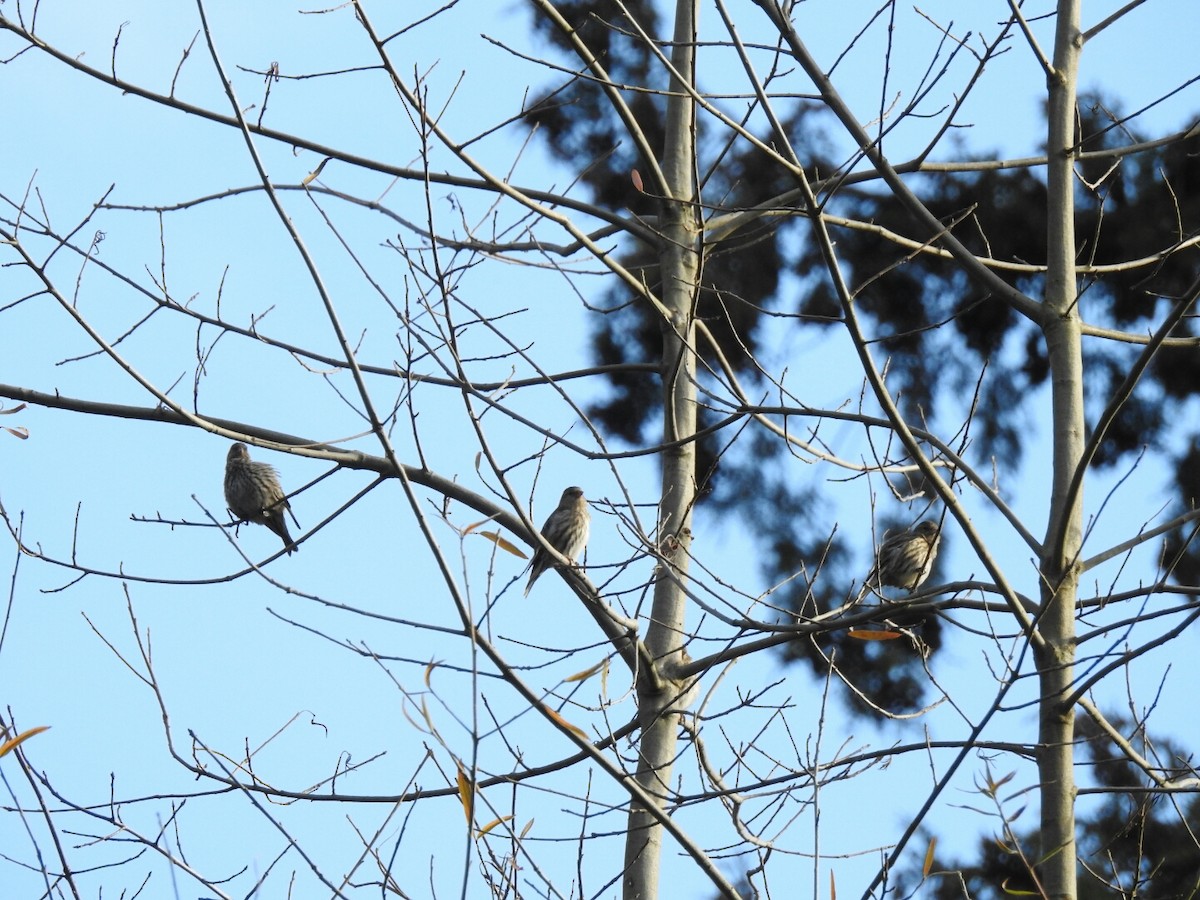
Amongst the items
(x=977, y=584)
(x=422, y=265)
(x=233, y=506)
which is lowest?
(x=977, y=584)

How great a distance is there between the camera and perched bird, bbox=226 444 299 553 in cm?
841

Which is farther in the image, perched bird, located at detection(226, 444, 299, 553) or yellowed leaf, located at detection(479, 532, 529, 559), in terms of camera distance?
perched bird, located at detection(226, 444, 299, 553)

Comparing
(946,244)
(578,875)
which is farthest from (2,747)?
(946,244)

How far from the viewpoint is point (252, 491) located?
8422 mm

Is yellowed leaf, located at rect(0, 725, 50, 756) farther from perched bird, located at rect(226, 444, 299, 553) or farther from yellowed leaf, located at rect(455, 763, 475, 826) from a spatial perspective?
perched bird, located at rect(226, 444, 299, 553)

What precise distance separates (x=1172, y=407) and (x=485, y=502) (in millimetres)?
4728

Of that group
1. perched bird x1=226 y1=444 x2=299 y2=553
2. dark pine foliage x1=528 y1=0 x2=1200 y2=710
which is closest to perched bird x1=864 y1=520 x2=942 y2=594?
dark pine foliage x1=528 y1=0 x2=1200 y2=710

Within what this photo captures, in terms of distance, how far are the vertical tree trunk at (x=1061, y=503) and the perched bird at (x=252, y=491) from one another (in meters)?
5.29

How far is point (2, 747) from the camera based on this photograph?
2955 mm

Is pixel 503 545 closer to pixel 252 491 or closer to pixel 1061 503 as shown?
pixel 1061 503

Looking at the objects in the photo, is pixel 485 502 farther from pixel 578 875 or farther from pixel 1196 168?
pixel 1196 168

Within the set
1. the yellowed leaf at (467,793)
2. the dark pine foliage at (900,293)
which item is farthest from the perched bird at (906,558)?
the yellowed leaf at (467,793)

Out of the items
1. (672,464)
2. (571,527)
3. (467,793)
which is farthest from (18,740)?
(571,527)

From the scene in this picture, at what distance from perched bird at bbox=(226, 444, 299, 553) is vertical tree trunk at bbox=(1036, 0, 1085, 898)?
17.4ft
